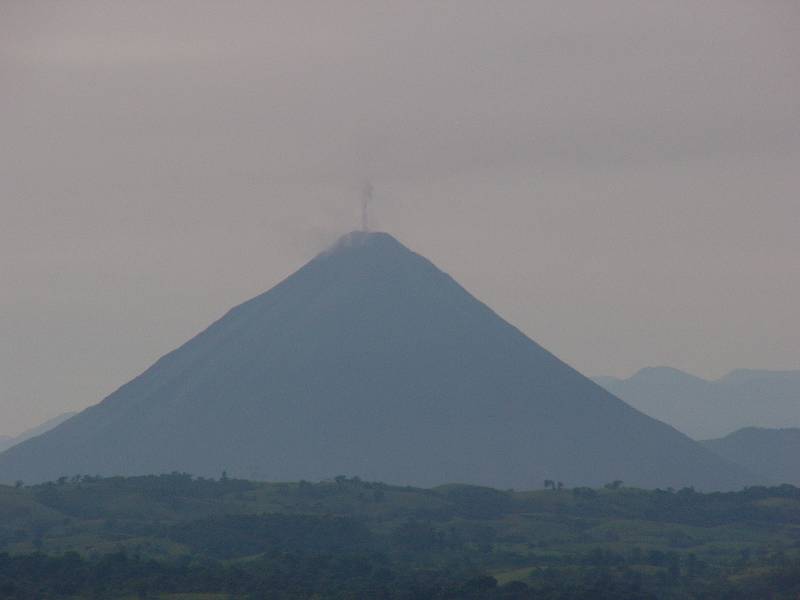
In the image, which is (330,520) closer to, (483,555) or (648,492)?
(483,555)

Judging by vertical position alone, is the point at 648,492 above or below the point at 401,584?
above

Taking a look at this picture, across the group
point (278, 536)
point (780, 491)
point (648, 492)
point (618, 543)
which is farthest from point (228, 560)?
point (780, 491)

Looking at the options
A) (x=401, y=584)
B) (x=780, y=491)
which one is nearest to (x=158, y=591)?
(x=401, y=584)

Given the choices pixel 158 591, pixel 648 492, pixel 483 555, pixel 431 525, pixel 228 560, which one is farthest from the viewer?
pixel 648 492

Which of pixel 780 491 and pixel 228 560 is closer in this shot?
pixel 228 560

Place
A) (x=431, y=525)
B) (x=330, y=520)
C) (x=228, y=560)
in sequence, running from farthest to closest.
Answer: (x=431, y=525) → (x=330, y=520) → (x=228, y=560)

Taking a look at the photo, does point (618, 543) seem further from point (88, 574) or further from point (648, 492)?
point (88, 574)
